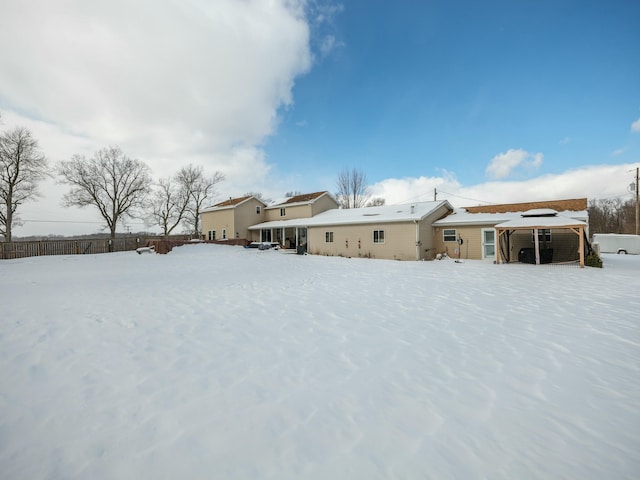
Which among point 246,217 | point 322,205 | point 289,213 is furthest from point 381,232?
point 246,217

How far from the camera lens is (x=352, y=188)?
42.5 meters

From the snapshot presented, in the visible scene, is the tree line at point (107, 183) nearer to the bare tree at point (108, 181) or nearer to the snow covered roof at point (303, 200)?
the bare tree at point (108, 181)

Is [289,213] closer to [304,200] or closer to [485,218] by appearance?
[304,200]

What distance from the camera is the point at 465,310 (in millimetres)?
6133

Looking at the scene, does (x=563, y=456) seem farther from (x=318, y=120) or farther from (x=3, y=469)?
(x=318, y=120)

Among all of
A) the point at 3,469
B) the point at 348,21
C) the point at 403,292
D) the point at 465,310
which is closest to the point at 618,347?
the point at 465,310

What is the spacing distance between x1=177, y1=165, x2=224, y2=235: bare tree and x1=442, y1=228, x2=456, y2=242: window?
3535 cm

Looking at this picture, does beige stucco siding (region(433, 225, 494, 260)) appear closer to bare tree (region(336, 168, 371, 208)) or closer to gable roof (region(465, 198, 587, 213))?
gable roof (region(465, 198, 587, 213))

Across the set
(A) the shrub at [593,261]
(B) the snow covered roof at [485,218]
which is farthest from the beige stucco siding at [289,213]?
(A) the shrub at [593,261]

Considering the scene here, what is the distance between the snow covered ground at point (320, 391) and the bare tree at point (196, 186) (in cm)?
3756

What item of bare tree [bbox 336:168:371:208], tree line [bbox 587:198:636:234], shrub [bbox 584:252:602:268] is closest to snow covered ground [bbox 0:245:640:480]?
shrub [bbox 584:252:602:268]

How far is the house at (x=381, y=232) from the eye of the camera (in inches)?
722

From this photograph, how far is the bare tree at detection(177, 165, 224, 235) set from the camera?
1590 inches

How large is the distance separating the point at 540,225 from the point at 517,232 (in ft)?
9.91
